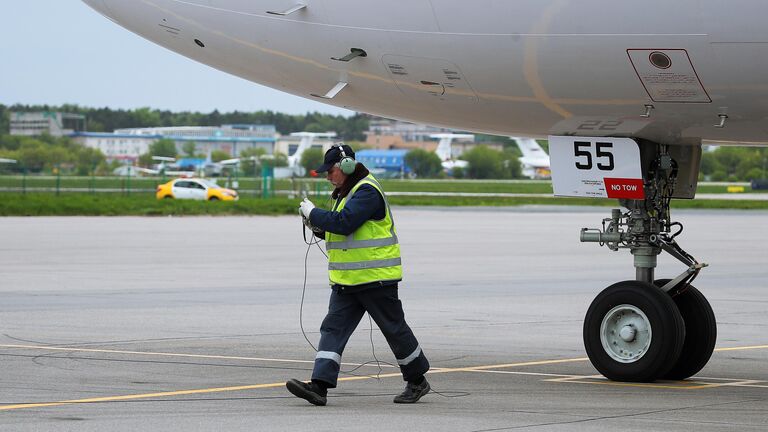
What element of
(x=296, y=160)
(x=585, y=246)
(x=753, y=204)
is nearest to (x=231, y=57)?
(x=585, y=246)

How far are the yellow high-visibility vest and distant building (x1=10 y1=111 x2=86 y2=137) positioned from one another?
183 m

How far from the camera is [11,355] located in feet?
41.5

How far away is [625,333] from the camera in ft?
36.6

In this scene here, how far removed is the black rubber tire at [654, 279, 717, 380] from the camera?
453 inches

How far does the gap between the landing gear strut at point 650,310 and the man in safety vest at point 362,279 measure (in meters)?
1.99

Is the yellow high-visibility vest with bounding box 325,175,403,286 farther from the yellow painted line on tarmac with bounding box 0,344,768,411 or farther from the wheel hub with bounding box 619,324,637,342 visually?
the wheel hub with bounding box 619,324,637,342

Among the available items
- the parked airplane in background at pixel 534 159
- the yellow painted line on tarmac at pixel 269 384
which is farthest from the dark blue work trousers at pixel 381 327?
the parked airplane in background at pixel 534 159

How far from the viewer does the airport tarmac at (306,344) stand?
9398 mm

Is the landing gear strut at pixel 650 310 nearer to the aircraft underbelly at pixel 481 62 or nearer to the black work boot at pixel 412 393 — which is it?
the aircraft underbelly at pixel 481 62

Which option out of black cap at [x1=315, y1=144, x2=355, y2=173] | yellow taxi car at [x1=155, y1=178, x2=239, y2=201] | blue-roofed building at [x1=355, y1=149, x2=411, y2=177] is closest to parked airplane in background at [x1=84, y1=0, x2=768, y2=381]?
black cap at [x1=315, y1=144, x2=355, y2=173]

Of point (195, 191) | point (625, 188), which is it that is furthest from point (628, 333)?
point (195, 191)

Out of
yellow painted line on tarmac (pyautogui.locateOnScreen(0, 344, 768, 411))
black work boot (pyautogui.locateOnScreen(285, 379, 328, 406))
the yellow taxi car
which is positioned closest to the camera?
black work boot (pyautogui.locateOnScreen(285, 379, 328, 406))

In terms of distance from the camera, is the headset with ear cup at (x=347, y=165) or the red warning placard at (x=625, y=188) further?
the red warning placard at (x=625, y=188)

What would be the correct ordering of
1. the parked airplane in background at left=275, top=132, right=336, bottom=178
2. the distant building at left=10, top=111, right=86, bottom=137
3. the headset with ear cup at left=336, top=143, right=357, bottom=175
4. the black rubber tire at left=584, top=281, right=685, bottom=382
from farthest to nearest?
the distant building at left=10, top=111, right=86, bottom=137 → the parked airplane in background at left=275, top=132, right=336, bottom=178 → the black rubber tire at left=584, top=281, right=685, bottom=382 → the headset with ear cup at left=336, top=143, right=357, bottom=175
